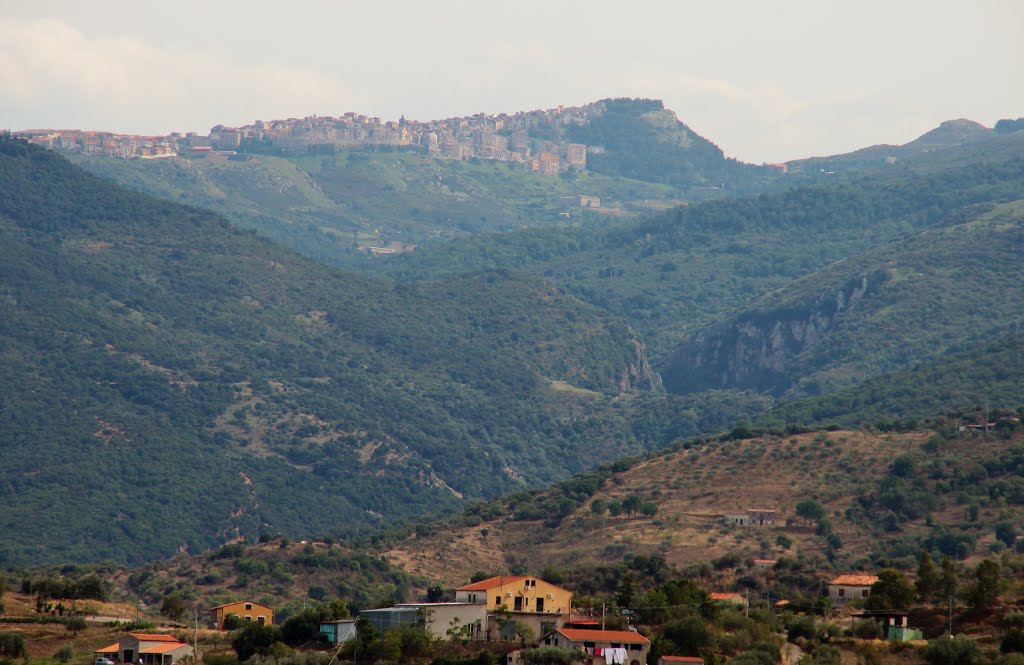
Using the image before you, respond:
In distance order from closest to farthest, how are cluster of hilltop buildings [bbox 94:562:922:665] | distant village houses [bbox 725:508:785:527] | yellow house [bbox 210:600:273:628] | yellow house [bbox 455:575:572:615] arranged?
cluster of hilltop buildings [bbox 94:562:922:665]
yellow house [bbox 455:575:572:615]
yellow house [bbox 210:600:273:628]
distant village houses [bbox 725:508:785:527]

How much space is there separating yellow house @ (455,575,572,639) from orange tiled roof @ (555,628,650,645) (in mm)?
3479

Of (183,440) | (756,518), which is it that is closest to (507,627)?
(756,518)

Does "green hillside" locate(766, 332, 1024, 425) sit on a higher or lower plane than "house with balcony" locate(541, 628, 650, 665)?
lower

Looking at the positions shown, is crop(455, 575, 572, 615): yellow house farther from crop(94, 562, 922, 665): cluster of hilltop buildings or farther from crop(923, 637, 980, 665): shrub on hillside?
crop(923, 637, 980, 665): shrub on hillside

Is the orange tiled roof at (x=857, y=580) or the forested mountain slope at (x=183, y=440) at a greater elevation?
the orange tiled roof at (x=857, y=580)

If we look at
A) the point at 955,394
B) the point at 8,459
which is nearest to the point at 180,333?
the point at 8,459

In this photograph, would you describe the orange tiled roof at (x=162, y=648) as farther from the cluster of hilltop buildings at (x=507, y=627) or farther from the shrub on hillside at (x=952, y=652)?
the shrub on hillside at (x=952, y=652)

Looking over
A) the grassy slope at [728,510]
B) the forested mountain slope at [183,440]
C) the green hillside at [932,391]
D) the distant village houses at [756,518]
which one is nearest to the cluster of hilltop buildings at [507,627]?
the grassy slope at [728,510]

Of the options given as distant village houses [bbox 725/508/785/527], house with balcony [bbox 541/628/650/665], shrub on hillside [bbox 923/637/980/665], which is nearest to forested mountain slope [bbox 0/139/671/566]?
distant village houses [bbox 725/508/785/527]

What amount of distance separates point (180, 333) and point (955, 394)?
81642mm

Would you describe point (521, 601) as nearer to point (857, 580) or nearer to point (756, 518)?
point (857, 580)

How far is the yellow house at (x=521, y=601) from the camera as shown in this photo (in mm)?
66250

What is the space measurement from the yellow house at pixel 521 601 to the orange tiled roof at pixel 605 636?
3.48m

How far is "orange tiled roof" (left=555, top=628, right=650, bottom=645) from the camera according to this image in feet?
200
